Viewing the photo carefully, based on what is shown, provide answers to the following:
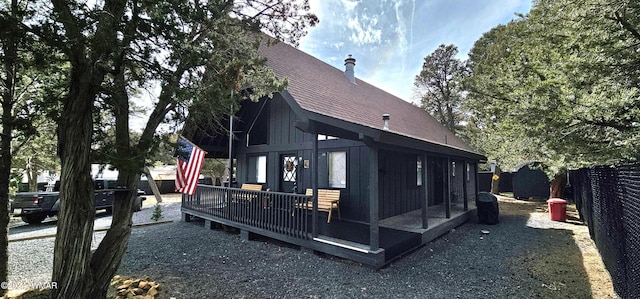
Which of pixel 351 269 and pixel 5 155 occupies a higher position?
pixel 5 155


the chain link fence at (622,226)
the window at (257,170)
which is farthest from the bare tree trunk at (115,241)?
the window at (257,170)

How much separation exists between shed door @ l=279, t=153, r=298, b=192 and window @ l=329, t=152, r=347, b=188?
4.04 ft

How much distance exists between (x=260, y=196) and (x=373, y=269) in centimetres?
329

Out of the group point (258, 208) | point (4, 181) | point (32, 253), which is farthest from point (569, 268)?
point (32, 253)

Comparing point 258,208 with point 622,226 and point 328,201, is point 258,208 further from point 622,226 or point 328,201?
point 622,226

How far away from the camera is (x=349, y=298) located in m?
3.74

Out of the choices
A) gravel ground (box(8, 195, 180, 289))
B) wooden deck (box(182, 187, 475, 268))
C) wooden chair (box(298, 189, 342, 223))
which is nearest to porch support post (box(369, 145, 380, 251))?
wooden deck (box(182, 187, 475, 268))

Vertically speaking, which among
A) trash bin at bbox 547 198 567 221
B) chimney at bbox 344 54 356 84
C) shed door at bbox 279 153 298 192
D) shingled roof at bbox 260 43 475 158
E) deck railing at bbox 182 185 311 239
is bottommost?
trash bin at bbox 547 198 567 221

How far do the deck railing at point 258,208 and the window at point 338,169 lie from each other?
159 centimetres

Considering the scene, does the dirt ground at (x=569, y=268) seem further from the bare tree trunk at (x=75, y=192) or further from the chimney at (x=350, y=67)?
the chimney at (x=350, y=67)

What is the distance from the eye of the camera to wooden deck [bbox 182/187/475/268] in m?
5.20

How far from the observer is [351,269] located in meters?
4.82

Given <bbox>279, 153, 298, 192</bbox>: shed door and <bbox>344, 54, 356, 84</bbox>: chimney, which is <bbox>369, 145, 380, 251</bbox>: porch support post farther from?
<bbox>344, 54, 356, 84</bbox>: chimney

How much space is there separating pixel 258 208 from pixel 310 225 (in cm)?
133
